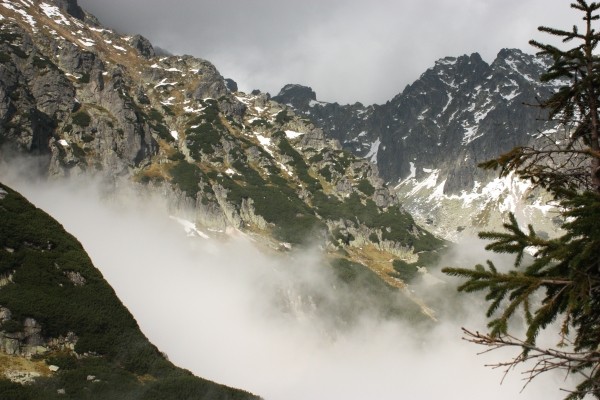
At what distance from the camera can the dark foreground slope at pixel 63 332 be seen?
3029 inches

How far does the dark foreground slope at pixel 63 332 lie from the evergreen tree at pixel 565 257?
72.5m

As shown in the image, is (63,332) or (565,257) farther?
(63,332)

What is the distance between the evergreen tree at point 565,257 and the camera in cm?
880

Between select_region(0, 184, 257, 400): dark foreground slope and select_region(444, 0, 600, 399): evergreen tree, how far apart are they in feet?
238

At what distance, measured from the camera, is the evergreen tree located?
28.9ft

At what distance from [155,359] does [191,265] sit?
10011 cm

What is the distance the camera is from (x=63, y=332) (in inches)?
3529

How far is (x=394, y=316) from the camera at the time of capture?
192375 mm

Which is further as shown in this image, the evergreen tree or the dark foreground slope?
the dark foreground slope

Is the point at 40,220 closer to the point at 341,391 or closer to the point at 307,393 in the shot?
the point at 307,393

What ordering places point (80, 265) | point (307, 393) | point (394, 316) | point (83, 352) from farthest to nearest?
point (394, 316) < point (307, 393) < point (80, 265) < point (83, 352)

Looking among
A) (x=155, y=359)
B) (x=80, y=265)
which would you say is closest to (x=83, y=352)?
(x=155, y=359)

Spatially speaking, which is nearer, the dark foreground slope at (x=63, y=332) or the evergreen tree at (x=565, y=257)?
the evergreen tree at (x=565, y=257)

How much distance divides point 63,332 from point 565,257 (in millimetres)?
94620
